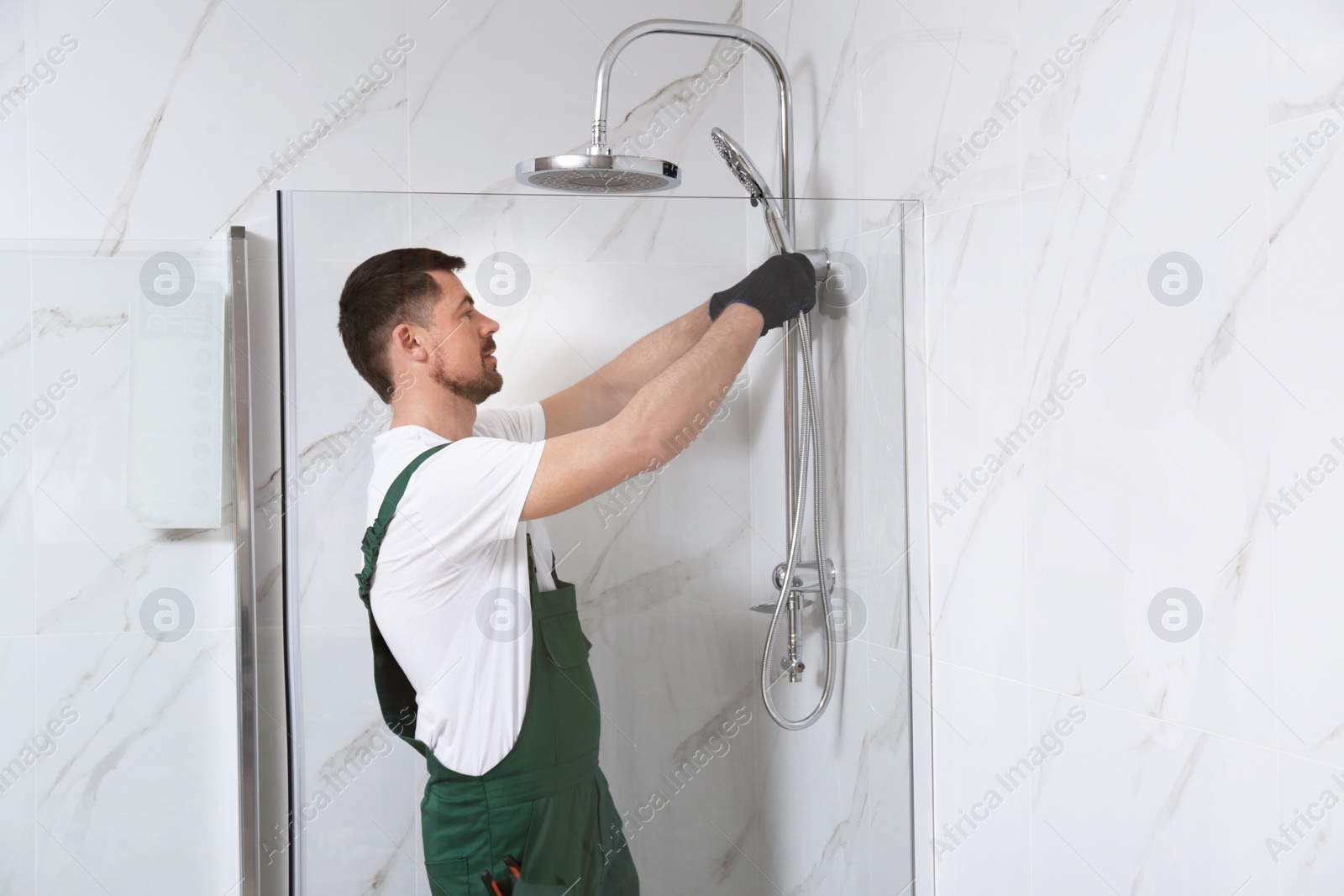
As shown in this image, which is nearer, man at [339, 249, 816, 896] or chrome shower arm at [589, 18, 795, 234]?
man at [339, 249, 816, 896]

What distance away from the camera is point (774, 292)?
4.69ft

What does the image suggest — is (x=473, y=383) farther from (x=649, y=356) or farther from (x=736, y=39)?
(x=736, y=39)

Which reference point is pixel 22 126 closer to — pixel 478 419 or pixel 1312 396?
pixel 478 419

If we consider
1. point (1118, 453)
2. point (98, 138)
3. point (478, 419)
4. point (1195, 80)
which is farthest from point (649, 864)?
point (98, 138)

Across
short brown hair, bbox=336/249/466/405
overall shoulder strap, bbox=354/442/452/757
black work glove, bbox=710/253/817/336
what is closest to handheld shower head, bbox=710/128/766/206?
black work glove, bbox=710/253/817/336

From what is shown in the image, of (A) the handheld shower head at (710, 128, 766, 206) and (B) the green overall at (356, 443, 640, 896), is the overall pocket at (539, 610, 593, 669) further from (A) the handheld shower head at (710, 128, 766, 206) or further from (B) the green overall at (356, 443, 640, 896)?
(A) the handheld shower head at (710, 128, 766, 206)

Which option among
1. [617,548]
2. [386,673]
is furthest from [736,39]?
[386,673]

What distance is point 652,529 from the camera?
1.38 metres

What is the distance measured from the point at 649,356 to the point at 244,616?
0.99m

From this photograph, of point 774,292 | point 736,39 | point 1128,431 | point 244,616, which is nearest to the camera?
point 1128,431

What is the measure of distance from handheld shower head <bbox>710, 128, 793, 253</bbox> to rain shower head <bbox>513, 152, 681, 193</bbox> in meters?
0.14

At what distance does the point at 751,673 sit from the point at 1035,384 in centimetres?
56

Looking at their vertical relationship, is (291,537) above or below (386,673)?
above

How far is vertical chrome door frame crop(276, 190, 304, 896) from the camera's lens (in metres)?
1.36
